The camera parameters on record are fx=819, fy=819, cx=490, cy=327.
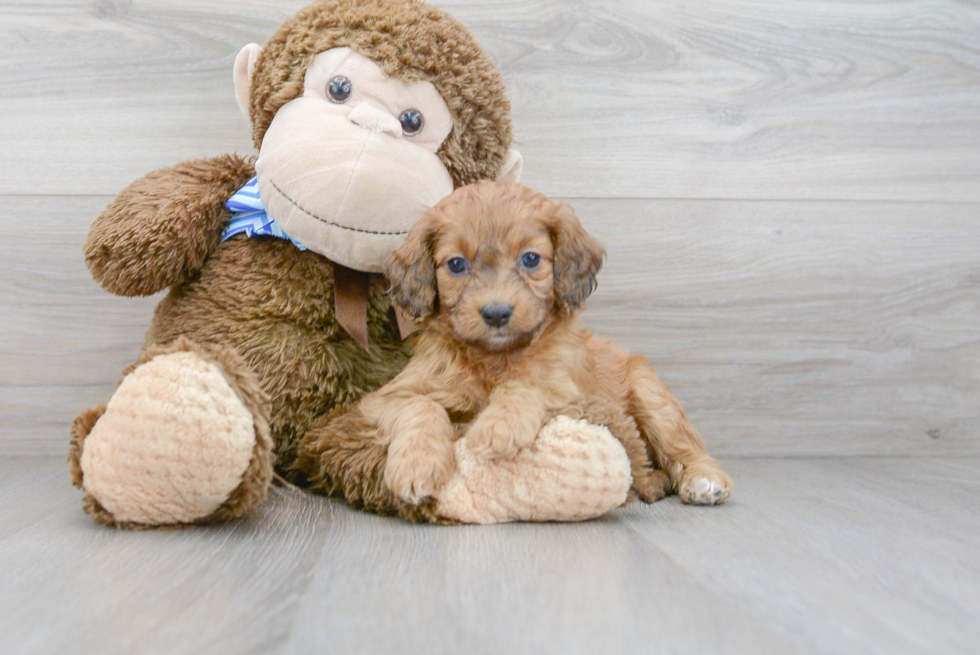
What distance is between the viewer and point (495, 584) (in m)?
1.16

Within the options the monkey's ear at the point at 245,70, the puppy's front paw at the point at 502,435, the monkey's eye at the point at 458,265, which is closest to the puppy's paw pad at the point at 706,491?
the puppy's front paw at the point at 502,435

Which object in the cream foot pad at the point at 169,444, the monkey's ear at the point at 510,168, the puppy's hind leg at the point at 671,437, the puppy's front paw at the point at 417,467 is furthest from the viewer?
the monkey's ear at the point at 510,168

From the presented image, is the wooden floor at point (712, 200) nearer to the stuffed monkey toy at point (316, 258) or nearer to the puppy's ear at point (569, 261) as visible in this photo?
the stuffed monkey toy at point (316, 258)

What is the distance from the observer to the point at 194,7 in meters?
2.25

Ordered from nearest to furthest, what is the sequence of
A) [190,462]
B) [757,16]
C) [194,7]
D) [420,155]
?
[190,462], [420,155], [194,7], [757,16]

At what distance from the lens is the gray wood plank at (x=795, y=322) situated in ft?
7.87

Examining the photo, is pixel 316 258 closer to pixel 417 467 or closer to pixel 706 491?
pixel 417 467

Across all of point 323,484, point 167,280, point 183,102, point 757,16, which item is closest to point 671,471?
point 323,484

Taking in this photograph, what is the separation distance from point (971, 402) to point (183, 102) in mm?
2495

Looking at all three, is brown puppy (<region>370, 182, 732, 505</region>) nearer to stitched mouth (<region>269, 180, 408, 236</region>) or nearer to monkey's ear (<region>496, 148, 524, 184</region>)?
stitched mouth (<region>269, 180, 408, 236</region>)

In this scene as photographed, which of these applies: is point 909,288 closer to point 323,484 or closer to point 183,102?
point 323,484

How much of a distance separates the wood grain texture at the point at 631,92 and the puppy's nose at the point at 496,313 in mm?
963

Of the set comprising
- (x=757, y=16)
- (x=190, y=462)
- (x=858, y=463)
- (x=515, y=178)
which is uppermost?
(x=757, y=16)

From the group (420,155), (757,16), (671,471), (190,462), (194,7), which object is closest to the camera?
(190,462)
